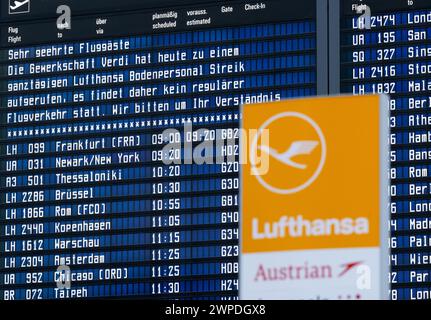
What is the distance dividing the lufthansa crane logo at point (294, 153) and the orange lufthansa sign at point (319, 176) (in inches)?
0.4

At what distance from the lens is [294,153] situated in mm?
15625

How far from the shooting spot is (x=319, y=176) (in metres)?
15.5

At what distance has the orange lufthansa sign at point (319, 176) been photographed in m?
15.4

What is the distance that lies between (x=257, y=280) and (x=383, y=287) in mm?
1367

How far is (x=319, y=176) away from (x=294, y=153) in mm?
366

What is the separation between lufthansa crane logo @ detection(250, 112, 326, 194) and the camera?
1546cm

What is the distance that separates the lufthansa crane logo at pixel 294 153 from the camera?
15461mm

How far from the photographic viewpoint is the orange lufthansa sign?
15391 millimetres

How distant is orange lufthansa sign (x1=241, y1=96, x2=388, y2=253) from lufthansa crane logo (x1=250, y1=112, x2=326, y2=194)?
0.01 meters

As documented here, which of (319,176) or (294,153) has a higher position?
(294,153)

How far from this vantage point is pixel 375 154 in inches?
610
